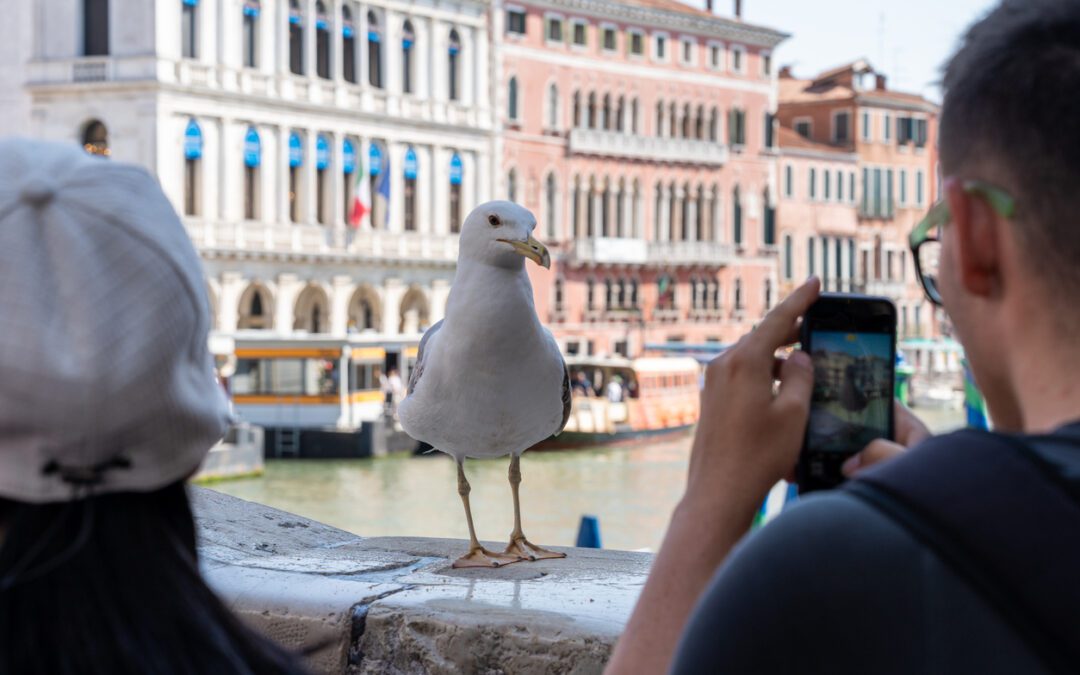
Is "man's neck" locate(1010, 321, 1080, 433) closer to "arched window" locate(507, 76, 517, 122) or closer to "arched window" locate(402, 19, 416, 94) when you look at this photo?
"arched window" locate(402, 19, 416, 94)

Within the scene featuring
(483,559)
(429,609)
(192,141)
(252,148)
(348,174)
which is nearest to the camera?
(429,609)

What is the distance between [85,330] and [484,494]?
16.5m

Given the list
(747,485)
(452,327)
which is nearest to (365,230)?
(452,327)

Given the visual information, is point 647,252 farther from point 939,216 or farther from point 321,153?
point 939,216

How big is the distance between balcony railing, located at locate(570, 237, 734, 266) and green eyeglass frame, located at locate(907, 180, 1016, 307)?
29985 mm

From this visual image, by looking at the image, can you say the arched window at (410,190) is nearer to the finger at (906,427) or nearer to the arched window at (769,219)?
the arched window at (769,219)

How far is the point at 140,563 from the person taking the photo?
895 millimetres

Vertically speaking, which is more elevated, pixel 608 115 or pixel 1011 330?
pixel 608 115

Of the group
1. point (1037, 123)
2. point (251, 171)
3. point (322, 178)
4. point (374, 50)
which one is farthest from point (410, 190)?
point (1037, 123)

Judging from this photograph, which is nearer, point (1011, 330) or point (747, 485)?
point (1011, 330)

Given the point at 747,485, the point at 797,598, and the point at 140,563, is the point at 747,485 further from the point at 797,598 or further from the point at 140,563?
the point at 140,563

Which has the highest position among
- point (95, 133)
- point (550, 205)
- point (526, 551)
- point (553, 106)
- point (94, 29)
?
point (94, 29)

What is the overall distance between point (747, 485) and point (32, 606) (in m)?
0.41

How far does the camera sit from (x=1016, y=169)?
834 mm
